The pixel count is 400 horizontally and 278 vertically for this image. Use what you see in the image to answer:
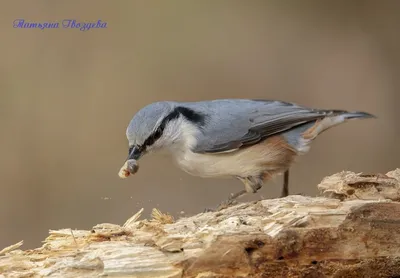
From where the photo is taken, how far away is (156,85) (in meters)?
5.33

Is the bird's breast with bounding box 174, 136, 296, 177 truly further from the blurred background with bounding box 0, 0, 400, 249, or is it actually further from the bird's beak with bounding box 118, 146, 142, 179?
the blurred background with bounding box 0, 0, 400, 249

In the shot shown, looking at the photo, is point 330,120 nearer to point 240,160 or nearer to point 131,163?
point 240,160

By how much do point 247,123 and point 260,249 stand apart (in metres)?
1.13

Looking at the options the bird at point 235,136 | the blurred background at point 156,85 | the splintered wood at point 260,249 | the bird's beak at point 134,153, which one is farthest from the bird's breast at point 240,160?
the blurred background at point 156,85

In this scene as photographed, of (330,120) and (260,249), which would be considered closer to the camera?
(260,249)

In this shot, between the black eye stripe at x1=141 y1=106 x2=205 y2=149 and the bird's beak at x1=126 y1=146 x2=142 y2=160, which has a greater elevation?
the black eye stripe at x1=141 y1=106 x2=205 y2=149

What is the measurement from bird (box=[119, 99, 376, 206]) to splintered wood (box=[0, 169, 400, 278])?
0.74 metres

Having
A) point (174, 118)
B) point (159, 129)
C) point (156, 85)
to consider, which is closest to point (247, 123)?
point (174, 118)

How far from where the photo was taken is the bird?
10.6ft

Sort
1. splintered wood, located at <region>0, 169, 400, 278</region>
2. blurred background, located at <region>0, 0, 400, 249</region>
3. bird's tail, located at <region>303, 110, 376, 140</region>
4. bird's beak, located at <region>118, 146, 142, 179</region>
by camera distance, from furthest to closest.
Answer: blurred background, located at <region>0, 0, 400, 249</region>
bird's tail, located at <region>303, 110, 376, 140</region>
bird's beak, located at <region>118, 146, 142, 179</region>
splintered wood, located at <region>0, 169, 400, 278</region>

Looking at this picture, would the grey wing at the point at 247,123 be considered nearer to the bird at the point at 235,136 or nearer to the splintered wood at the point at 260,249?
the bird at the point at 235,136

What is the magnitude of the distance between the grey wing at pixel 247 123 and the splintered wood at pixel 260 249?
77 centimetres

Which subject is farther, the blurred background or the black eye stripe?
the blurred background

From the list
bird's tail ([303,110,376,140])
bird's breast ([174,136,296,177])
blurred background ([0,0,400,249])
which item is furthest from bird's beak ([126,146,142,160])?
blurred background ([0,0,400,249])
